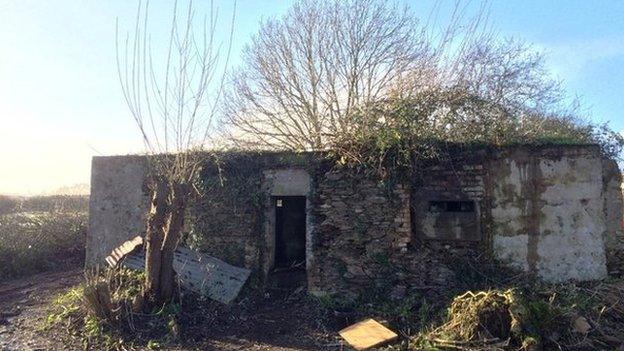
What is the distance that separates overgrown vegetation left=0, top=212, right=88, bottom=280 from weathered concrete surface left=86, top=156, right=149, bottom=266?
3664mm

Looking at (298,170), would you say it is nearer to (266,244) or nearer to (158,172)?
(266,244)

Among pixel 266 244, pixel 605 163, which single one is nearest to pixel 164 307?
pixel 266 244

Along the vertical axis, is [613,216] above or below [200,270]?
above

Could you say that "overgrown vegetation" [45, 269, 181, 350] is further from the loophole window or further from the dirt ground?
the loophole window

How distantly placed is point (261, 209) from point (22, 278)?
712 centimetres

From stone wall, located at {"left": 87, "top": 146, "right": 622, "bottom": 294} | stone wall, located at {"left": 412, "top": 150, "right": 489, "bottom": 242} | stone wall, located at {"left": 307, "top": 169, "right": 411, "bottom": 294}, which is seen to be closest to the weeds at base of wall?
stone wall, located at {"left": 87, "top": 146, "right": 622, "bottom": 294}

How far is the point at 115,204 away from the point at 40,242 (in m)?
4.77

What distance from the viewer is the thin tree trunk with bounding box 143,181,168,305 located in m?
7.80

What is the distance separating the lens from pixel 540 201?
793 centimetres

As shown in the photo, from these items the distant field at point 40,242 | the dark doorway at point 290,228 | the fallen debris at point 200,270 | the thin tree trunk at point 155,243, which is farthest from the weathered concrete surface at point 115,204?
the distant field at point 40,242

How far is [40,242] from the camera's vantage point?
517 inches

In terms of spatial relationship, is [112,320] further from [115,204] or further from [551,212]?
[551,212]

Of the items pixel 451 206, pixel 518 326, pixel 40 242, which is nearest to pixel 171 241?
pixel 451 206

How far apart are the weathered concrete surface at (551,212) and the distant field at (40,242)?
37.3 ft
